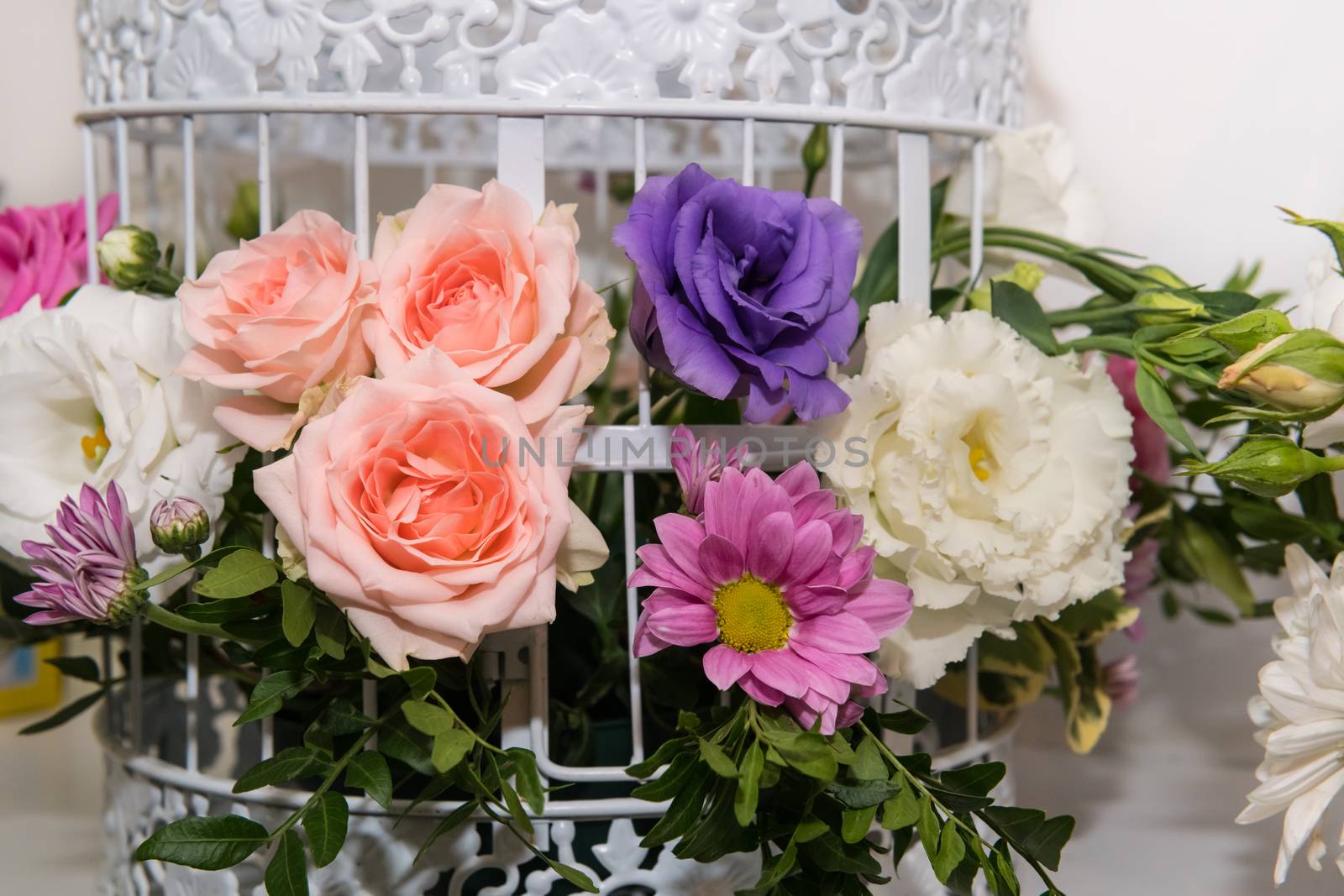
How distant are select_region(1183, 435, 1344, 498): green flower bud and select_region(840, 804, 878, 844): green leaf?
0.19m

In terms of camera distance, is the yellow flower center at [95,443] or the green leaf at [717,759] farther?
the yellow flower center at [95,443]

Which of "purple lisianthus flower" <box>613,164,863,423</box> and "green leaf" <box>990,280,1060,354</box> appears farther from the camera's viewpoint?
"green leaf" <box>990,280,1060,354</box>

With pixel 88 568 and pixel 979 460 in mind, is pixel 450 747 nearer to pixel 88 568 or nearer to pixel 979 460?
pixel 88 568

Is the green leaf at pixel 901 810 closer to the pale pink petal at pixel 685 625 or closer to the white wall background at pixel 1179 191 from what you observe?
the pale pink petal at pixel 685 625

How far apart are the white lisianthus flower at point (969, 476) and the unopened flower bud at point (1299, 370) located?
0.32 feet

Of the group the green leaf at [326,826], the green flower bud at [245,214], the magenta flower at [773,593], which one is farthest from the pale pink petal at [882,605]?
the green flower bud at [245,214]

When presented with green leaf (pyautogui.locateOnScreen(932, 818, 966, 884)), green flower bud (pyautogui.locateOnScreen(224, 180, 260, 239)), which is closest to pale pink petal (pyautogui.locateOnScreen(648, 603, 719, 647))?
green leaf (pyautogui.locateOnScreen(932, 818, 966, 884))

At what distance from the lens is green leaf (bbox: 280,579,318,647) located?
1.43 feet

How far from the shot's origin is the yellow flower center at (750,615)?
1.42ft

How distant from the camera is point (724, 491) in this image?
428 millimetres

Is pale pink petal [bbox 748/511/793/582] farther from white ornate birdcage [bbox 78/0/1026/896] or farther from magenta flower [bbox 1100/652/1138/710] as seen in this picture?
magenta flower [bbox 1100/652/1138/710]

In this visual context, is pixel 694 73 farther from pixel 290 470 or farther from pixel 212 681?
pixel 212 681

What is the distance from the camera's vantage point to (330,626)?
0.46 meters

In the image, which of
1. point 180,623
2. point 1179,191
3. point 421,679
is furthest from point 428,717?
point 1179,191
